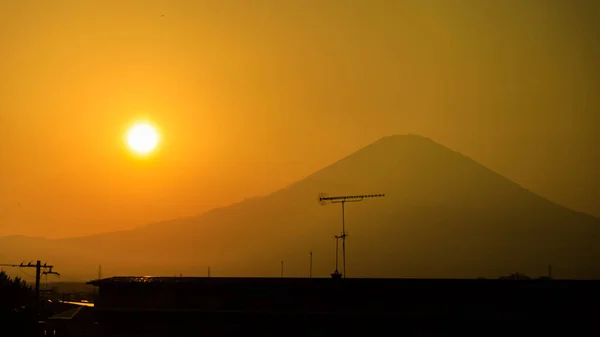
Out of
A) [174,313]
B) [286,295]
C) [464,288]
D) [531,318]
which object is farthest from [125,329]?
[531,318]

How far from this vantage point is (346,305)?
153 ft

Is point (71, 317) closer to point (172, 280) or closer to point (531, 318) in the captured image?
point (172, 280)

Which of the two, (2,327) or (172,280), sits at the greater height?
(172,280)

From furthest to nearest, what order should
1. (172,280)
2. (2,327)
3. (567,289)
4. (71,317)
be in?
(71,317)
(2,327)
(172,280)
(567,289)

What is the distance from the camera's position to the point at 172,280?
5284 cm

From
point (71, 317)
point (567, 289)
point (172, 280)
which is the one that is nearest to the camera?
point (567, 289)

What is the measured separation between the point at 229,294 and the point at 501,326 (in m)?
19.3

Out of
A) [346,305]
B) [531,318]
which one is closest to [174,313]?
[346,305]

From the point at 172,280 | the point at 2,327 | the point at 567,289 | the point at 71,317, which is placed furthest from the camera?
the point at 71,317

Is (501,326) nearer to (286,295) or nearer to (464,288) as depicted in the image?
(464,288)

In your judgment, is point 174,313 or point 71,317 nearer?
point 174,313

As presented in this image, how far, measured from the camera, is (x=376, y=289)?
4644 cm

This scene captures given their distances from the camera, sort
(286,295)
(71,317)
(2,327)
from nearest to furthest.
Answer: (286,295)
(2,327)
(71,317)

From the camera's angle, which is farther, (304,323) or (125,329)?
(125,329)
